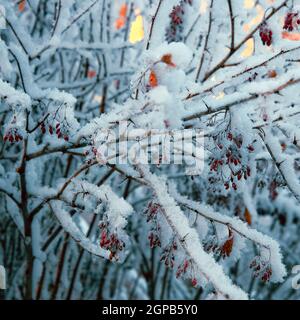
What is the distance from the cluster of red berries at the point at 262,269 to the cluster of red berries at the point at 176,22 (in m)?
1.38

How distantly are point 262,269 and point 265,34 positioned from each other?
35.9 inches

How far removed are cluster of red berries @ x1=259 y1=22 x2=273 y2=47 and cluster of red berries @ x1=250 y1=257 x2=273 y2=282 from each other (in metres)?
0.84

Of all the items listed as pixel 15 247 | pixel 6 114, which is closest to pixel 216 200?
pixel 6 114

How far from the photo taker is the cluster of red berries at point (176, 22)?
2.42 meters

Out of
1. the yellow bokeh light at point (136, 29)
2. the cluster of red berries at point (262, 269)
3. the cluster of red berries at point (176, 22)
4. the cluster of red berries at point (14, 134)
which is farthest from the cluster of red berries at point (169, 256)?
the yellow bokeh light at point (136, 29)

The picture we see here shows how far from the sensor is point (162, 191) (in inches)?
59.8

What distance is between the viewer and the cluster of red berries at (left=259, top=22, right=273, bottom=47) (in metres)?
1.80

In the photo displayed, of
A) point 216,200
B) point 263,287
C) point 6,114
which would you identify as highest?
point 6,114

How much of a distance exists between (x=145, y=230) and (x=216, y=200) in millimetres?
1366

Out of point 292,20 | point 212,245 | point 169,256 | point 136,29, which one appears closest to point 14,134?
point 169,256

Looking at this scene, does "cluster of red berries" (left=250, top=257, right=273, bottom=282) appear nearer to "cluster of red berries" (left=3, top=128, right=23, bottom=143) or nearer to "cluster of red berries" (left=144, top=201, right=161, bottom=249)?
"cluster of red berries" (left=144, top=201, right=161, bottom=249)

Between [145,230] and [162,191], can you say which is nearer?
[162,191]

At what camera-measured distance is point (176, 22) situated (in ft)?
7.97
